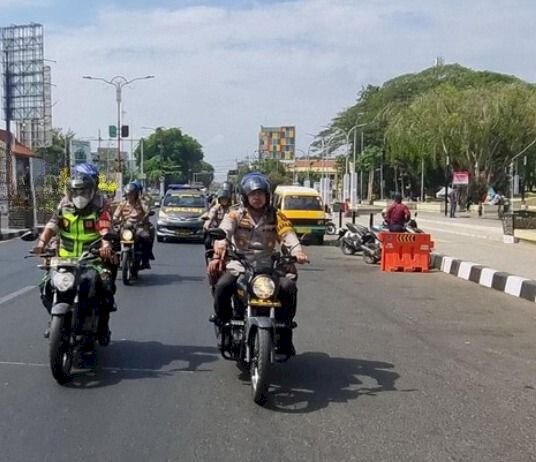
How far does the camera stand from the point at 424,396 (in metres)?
6.16

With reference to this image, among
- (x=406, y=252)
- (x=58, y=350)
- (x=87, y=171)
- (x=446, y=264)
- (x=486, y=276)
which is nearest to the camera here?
(x=58, y=350)

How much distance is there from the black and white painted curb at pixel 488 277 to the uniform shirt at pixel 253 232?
709 centimetres

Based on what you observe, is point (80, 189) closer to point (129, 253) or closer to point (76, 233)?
point (76, 233)

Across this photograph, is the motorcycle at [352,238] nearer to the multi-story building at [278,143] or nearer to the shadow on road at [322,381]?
the shadow on road at [322,381]

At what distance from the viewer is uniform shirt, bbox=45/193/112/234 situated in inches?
276

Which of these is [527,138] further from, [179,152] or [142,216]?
[179,152]

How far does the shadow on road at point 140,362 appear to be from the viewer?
657 cm

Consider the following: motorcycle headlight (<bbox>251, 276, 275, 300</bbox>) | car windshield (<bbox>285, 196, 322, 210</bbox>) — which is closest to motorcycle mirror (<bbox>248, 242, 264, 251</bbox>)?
motorcycle headlight (<bbox>251, 276, 275, 300</bbox>)

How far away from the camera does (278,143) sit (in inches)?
4692

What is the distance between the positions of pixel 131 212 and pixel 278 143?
348ft

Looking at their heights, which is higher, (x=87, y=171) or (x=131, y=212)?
(x=87, y=171)

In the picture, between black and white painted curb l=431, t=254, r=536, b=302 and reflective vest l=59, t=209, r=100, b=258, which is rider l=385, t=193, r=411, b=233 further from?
reflective vest l=59, t=209, r=100, b=258

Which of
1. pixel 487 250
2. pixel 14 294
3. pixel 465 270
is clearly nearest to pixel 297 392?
pixel 14 294

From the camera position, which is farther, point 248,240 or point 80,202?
point 80,202
